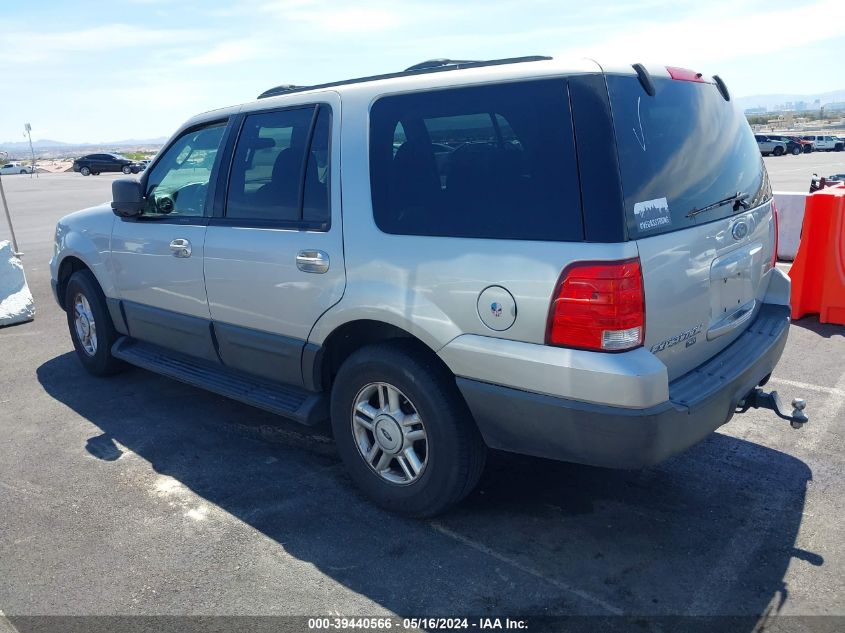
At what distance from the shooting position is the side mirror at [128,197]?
4812mm

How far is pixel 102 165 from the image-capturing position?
49.8m

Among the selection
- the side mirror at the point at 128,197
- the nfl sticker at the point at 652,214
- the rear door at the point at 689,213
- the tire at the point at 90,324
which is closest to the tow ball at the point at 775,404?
the rear door at the point at 689,213

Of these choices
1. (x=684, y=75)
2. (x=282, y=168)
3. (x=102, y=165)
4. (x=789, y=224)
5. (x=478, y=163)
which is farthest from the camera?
(x=102, y=165)

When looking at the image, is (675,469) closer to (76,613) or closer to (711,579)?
(711,579)

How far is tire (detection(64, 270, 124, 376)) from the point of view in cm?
550

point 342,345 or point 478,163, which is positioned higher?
point 478,163

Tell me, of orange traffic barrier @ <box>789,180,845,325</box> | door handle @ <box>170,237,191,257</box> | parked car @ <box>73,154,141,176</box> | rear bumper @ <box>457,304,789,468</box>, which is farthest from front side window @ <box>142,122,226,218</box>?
parked car @ <box>73,154,141,176</box>

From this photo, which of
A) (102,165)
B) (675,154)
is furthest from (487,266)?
(102,165)

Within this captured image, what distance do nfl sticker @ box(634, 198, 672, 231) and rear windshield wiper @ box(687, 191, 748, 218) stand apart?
20 cm

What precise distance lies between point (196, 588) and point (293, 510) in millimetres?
700

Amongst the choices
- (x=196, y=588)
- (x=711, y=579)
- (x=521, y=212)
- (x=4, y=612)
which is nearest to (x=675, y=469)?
(x=711, y=579)

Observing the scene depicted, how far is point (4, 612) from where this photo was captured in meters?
2.97

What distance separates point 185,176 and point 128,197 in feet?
1.43

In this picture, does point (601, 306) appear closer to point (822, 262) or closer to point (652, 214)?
point (652, 214)
